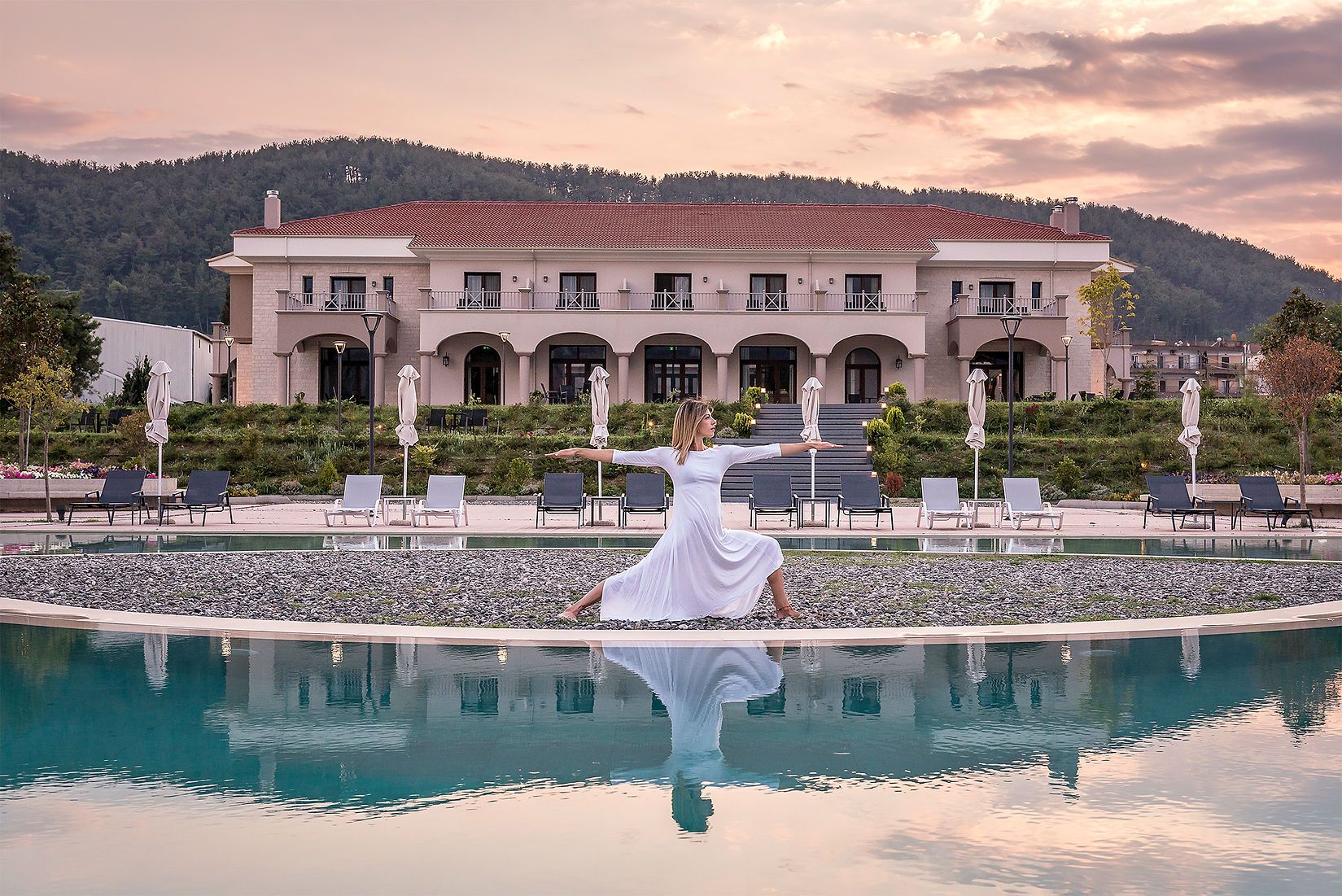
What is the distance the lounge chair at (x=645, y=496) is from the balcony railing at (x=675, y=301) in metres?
20.4

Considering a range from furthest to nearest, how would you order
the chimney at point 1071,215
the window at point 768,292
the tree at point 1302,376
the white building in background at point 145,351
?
1. the white building in background at point 145,351
2. the chimney at point 1071,215
3. the window at point 768,292
4. the tree at point 1302,376

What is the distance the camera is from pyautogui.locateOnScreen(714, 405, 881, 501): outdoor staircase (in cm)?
2725

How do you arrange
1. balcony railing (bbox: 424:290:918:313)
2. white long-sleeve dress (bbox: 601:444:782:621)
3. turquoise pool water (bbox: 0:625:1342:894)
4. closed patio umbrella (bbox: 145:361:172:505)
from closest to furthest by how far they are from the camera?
turquoise pool water (bbox: 0:625:1342:894), white long-sleeve dress (bbox: 601:444:782:621), closed patio umbrella (bbox: 145:361:172:505), balcony railing (bbox: 424:290:918:313)

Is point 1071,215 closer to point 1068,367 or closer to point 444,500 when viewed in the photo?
point 1068,367

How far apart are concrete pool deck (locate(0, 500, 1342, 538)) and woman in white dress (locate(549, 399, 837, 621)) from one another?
8.92 metres

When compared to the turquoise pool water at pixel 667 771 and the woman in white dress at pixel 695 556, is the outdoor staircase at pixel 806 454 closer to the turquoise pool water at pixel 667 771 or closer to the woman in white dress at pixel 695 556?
the woman in white dress at pixel 695 556

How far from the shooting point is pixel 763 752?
4906 mm

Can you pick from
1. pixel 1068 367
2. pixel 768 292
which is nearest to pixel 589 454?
pixel 768 292

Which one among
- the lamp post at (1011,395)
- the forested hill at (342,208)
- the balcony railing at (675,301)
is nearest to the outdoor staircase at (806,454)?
the lamp post at (1011,395)

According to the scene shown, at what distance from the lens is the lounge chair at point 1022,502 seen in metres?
19.3

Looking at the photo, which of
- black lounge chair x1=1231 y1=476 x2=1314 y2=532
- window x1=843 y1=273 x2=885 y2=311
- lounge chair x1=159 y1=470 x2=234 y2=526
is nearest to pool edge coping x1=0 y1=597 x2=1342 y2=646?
lounge chair x1=159 y1=470 x2=234 y2=526

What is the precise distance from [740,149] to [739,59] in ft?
75.0

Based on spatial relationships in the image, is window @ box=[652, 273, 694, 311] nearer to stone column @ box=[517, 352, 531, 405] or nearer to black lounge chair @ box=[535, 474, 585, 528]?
stone column @ box=[517, 352, 531, 405]

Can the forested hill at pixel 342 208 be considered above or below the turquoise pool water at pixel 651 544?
above
